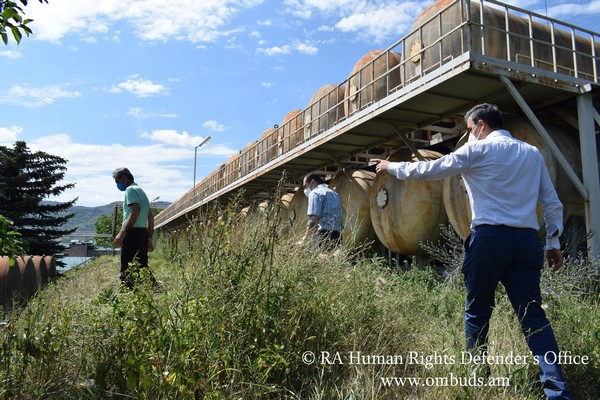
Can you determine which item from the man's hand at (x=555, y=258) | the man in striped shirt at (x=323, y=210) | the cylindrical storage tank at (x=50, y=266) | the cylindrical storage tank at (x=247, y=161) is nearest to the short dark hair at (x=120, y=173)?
the man in striped shirt at (x=323, y=210)

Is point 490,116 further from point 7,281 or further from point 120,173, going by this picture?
point 7,281

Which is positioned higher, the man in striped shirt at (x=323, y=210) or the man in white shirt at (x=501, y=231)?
the man in striped shirt at (x=323, y=210)

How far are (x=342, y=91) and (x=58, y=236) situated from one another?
25.0 metres

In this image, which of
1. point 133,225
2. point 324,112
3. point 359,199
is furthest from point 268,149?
point 133,225

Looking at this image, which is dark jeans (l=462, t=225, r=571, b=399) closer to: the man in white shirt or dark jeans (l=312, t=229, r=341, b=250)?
the man in white shirt

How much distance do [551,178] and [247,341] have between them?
539cm

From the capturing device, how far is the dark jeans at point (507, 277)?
2908mm

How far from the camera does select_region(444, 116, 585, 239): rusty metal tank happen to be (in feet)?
21.4

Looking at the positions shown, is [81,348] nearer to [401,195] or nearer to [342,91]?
[401,195]

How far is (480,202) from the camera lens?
122 inches

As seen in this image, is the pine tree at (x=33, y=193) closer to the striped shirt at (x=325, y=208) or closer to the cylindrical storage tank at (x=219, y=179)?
the cylindrical storage tank at (x=219, y=179)

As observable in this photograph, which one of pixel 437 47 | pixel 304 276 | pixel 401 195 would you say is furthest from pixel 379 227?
pixel 304 276

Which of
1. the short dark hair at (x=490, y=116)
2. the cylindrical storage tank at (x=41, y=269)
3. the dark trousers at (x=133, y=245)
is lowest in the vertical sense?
the cylindrical storage tank at (x=41, y=269)

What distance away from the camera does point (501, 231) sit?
2.97 meters
